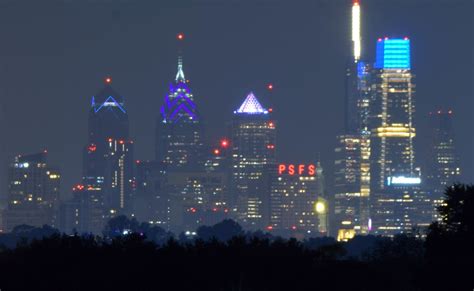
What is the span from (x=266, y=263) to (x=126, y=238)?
57.1 ft

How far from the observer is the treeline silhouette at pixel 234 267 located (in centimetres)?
11194

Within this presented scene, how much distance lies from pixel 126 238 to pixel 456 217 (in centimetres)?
2904

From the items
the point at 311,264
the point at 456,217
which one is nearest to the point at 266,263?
the point at 311,264

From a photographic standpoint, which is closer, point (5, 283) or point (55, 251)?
point (5, 283)

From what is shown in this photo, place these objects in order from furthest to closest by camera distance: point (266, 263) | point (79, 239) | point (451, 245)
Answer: point (79, 239) → point (266, 263) → point (451, 245)

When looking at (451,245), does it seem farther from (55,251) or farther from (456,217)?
(55,251)

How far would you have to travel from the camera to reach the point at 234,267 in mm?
123062

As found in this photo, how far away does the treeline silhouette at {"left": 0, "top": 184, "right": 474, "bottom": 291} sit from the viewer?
111938 mm

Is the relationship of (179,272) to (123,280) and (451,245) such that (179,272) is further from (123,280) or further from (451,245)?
(451,245)

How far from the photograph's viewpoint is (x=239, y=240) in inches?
5276

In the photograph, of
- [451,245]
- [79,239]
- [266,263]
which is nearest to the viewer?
[451,245]

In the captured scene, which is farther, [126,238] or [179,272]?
[126,238]

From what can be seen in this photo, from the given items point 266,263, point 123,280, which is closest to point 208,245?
point 266,263

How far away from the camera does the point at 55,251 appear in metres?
127
